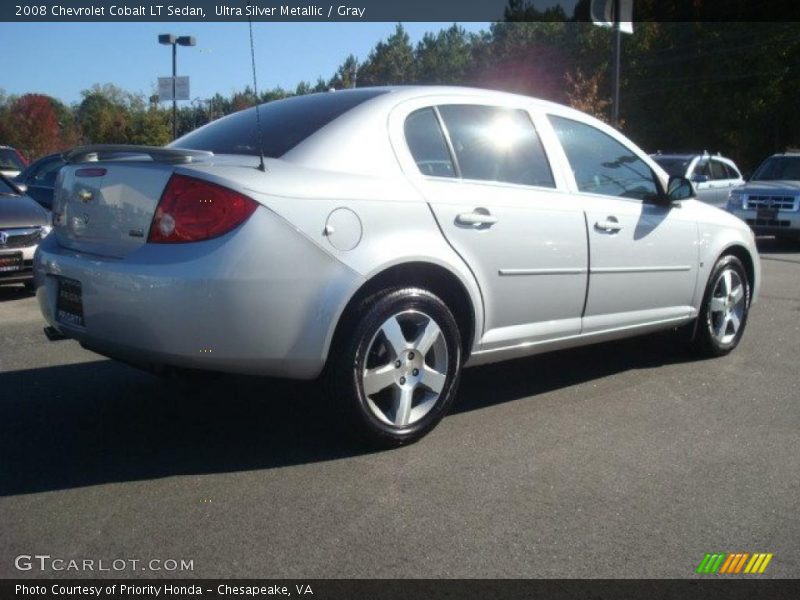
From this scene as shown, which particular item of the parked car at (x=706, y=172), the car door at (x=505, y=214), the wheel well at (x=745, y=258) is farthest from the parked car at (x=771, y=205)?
the car door at (x=505, y=214)

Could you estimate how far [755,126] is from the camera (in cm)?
3625

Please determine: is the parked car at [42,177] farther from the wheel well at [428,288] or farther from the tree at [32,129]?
the tree at [32,129]

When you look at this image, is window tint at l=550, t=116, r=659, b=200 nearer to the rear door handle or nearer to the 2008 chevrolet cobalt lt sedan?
the 2008 chevrolet cobalt lt sedan

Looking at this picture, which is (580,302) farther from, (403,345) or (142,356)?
(142,356)

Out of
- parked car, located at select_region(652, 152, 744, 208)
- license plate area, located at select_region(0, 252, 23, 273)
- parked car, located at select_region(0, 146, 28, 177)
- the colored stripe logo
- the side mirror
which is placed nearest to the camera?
the colored stripe logo

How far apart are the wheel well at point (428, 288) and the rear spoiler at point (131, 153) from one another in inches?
36.1

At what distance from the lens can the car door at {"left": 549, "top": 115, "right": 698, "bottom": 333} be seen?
483 centimetres

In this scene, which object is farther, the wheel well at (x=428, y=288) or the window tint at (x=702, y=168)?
the window tint at (x=702, y=168)

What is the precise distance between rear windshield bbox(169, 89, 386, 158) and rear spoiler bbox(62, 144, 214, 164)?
0.31 meters

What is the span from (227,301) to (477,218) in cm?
136

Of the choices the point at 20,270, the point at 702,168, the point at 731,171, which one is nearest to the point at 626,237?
the point at 20,270

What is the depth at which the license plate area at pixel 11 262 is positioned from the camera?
8125mm

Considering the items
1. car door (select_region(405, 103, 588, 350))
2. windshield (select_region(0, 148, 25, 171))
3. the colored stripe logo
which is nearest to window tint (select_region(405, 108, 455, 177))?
car door (select_region(405, 103, 588, 350))

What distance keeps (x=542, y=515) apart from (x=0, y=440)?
251cm
